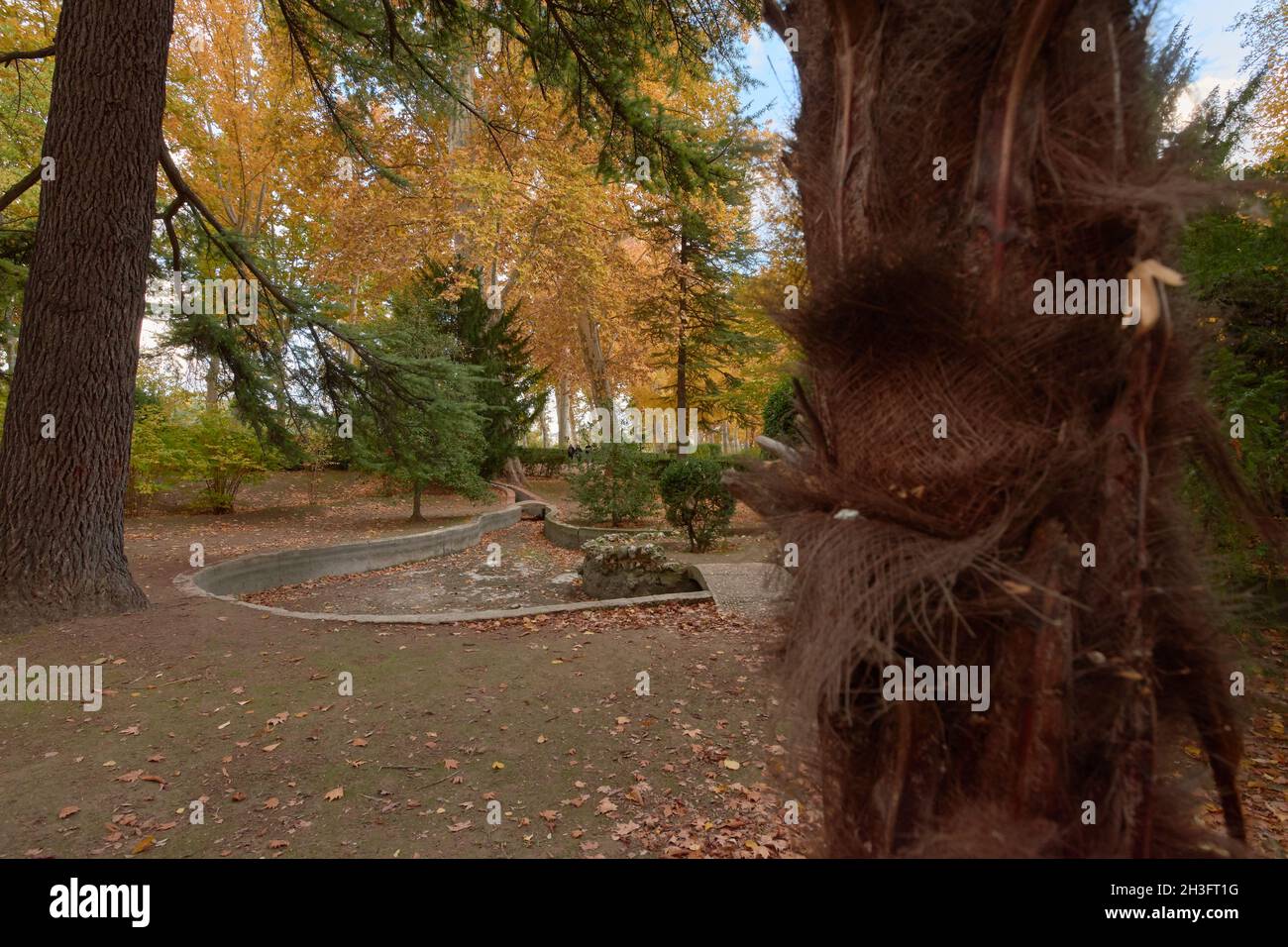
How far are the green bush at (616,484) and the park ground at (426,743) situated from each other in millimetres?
8193

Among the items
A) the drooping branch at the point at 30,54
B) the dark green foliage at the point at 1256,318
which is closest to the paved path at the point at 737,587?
the dark green foliage at the point at 1256,318

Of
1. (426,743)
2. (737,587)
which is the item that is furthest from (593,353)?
(426,743)

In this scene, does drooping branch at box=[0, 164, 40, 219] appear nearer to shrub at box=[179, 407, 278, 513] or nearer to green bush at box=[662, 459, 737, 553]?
shrub at box=[179, 407, 278, 513]

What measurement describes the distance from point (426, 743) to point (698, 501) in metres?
8.85

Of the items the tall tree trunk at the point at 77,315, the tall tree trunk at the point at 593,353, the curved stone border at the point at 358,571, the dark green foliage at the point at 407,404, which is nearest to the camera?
the tall tree trunk at the point at 77,315

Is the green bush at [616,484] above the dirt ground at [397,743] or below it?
above

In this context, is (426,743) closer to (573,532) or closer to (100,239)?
(100,239)

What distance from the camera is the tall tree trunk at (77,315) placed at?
582 cm

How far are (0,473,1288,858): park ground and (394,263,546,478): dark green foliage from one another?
15.7m

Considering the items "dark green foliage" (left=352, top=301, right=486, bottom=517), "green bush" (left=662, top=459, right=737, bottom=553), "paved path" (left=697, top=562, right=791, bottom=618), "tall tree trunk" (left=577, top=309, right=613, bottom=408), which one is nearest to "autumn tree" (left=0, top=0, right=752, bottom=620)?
"dark green foliage" (left=352, top=301, right=486, bottom=517)

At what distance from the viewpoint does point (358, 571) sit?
11359mm

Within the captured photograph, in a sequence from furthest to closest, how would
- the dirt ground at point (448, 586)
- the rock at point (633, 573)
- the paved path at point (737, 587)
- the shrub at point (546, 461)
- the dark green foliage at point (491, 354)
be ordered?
the shrub at point (546, 461), the dark green foliage at point (491, 354), the dirt ground at point (448, 586), the rock at point (633, 573), the paved path at point (737, 587)

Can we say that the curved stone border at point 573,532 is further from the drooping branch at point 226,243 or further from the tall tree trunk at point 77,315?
the tall tree trunk at point 77,315

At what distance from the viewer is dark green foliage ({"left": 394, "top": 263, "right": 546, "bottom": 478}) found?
21.4m
